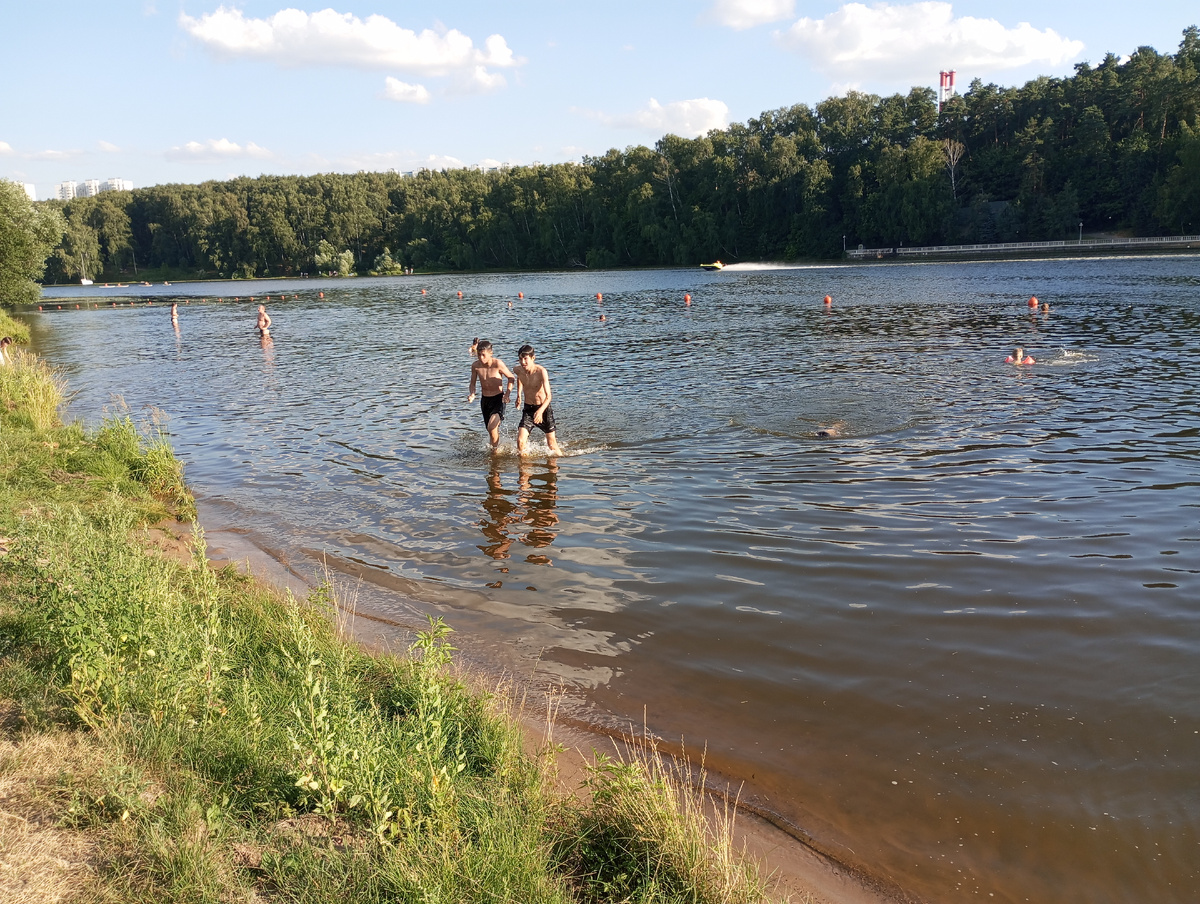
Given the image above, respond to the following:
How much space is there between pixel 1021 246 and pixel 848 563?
81336 mm

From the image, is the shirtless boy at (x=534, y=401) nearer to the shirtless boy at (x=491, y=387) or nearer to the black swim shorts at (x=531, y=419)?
the black swim shorts at (x=531, y=419)

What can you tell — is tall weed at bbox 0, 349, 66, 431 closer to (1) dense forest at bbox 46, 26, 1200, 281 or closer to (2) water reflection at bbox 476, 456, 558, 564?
(2) water reflection at bbox 476, 456, 558, 564

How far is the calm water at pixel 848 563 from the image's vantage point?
483 cm

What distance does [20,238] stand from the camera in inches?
1721

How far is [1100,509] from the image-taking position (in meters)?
9.51

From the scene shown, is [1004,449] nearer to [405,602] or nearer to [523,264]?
[405,602]

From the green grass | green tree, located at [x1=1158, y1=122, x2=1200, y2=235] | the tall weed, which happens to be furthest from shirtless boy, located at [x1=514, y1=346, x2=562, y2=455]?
green tree, located at [x1=1158, y1=122, x2=1200, y2=235]

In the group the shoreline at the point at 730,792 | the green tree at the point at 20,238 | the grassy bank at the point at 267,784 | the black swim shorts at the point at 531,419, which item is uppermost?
the green tree at the point at 20,238

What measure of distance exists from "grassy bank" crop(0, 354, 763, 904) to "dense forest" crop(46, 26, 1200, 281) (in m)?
87.7

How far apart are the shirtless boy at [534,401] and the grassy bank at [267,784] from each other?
797 cm

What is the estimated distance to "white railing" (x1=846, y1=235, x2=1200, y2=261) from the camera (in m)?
70.8

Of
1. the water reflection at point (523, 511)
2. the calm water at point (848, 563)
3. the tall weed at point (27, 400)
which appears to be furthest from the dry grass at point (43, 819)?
the tall weed at point (27, 400)

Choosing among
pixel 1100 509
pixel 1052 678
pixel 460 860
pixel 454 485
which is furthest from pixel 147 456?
pixel 1100 509

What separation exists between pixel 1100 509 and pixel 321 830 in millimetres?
9103
